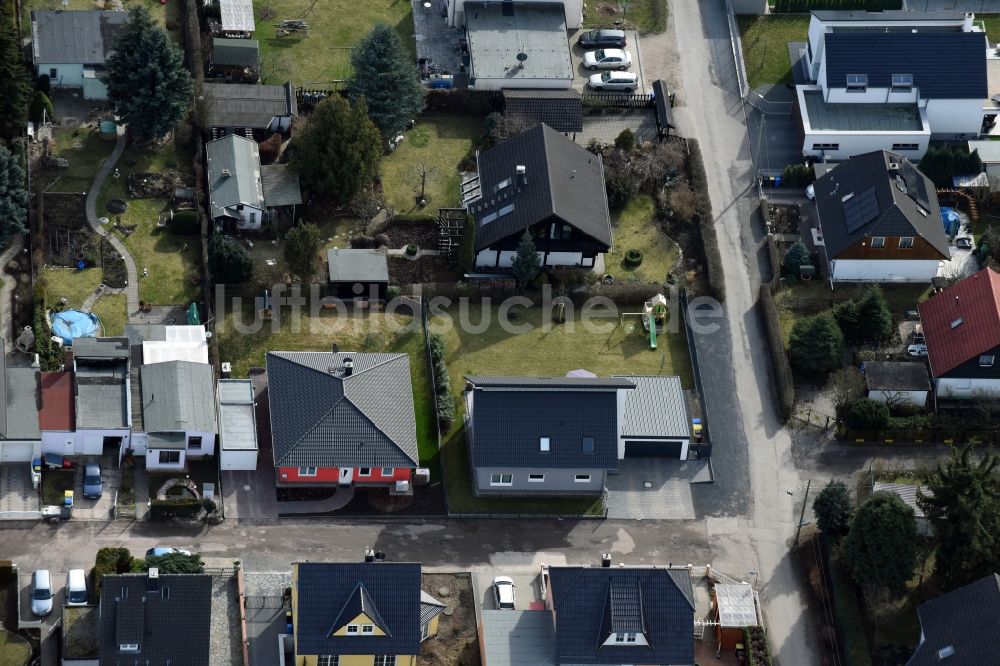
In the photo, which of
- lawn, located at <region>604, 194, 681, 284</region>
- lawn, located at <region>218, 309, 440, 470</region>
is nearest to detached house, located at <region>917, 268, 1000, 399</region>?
lawn, located at <region>604, 194, 681, 284</region>

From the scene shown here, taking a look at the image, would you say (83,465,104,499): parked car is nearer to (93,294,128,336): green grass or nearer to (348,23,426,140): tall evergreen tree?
(93,294,128,336): green grass

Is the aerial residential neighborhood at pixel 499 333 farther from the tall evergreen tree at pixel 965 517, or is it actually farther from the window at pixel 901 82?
the window at pixel 901 82

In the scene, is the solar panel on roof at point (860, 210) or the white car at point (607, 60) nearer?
the solar panel on roof at point (860, 210)

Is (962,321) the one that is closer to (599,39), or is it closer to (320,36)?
(599,39)

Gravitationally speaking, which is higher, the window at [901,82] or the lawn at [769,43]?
the lawn at [769,43]

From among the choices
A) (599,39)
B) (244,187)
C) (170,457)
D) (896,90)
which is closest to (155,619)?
(170,457)

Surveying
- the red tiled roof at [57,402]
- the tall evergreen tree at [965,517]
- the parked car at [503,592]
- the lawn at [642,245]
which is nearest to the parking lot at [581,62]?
the lawn at [642,245]

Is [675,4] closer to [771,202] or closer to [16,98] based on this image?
[771,202]
